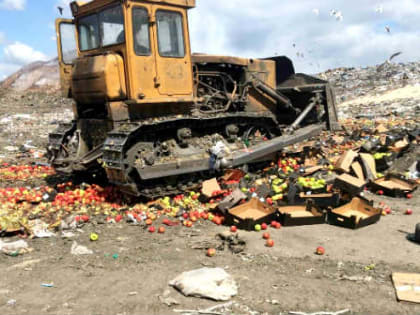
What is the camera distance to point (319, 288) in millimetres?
3643

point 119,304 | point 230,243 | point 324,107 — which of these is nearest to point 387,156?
point 324,107

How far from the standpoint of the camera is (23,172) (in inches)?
351

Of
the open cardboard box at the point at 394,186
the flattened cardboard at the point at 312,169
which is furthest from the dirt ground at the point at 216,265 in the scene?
the flattened cardboard at the point at 312,169

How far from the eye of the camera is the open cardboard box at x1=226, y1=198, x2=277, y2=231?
5230 mm

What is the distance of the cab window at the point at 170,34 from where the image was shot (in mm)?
6363

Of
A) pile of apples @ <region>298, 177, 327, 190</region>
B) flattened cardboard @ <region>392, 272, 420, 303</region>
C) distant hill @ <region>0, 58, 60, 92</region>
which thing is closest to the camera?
flattened cardboard @ <region>392, 272, 420, 303</region>

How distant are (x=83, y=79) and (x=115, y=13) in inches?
45.5

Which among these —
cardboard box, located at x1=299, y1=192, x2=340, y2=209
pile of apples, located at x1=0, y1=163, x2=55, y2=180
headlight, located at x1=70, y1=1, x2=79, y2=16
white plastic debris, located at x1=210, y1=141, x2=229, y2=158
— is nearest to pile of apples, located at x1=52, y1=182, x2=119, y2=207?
white plastic debris, located at x1=210, y1=141, x2=229, y2=158

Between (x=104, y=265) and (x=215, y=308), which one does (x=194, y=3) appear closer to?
(x=104, y=265)

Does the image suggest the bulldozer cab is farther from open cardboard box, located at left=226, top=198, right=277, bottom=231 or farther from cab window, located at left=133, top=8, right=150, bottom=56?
open cardboard box, located at left=226, top=198, right=277, bottom=231

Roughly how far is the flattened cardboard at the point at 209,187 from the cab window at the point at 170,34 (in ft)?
7.04

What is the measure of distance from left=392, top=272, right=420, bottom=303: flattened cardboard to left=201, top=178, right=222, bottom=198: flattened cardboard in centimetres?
309

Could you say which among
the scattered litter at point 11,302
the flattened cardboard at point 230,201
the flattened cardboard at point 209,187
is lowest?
the scattered litter at point 11,302

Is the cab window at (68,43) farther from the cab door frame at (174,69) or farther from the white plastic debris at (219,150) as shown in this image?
the white plastic debris at (219,150)
